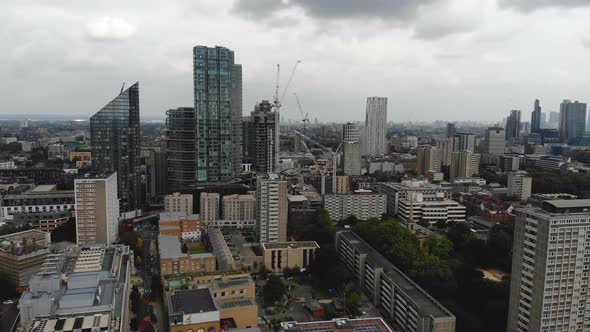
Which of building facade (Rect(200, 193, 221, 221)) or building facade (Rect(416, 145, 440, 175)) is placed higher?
building facade (Rect(416, 145, 440, 175))

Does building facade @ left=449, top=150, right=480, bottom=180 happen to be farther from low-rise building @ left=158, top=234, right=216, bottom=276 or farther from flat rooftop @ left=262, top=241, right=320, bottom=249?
low-rise building @ left=158, top=234, right=216, bottom=276

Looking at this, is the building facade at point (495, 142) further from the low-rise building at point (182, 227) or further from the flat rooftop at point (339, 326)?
the flat rooftop at point (339, 326)

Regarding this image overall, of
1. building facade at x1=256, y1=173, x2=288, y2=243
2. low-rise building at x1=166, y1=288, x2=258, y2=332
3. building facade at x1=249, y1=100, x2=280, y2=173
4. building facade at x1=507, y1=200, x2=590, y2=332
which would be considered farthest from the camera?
building facade at x1=249, y1=100, x2=280, y2=173

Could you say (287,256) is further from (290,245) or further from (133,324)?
(133,324)

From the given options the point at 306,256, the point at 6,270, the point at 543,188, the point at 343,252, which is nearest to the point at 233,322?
the point at 306,256

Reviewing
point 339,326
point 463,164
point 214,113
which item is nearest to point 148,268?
point 339,326

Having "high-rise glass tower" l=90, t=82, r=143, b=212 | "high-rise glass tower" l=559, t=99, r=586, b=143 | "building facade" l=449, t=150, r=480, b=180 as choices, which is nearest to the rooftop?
"high-rise glass tower" l=90, t=82, r=143, b=212

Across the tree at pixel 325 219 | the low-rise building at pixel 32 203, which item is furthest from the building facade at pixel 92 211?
the tree at pixel 325 219
